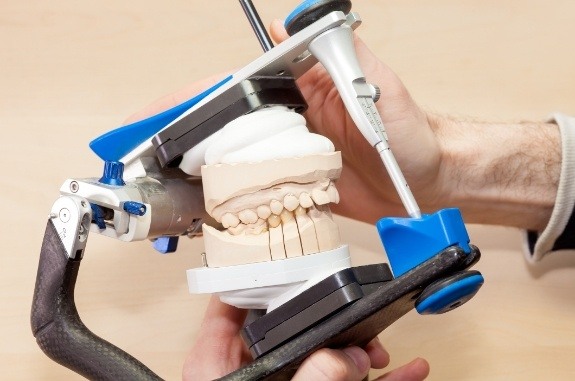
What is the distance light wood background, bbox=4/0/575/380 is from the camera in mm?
989

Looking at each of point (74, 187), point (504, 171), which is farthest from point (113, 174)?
point (504, 171)

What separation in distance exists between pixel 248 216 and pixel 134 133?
16cm

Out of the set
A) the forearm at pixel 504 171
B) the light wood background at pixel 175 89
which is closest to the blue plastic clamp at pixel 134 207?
the light wood background at pixel 175 89

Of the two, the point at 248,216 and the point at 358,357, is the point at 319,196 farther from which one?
the point at 358,357

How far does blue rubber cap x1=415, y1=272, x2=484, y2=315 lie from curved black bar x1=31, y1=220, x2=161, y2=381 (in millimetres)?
254

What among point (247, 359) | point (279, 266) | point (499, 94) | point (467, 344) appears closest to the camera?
point (279, 266)

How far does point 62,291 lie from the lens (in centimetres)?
67

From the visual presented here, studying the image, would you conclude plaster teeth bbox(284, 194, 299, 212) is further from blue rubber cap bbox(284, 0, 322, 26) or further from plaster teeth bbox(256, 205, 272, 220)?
blue rubber cap bbox(284, 0, 322, 26)

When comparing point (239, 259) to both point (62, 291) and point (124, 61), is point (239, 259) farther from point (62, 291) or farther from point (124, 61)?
point (124, 61)

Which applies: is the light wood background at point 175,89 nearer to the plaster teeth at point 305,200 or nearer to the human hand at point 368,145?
the human hand at point 368,145

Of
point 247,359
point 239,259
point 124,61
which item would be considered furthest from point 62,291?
point 124,61

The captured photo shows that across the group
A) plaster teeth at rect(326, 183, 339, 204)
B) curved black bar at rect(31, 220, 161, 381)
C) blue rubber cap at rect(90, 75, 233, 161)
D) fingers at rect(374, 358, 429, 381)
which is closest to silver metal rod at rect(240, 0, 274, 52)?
blue rubber cap at rect(90, 75, 233, 161)

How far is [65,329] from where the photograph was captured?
0.66 m

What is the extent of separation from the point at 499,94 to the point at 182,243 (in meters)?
0.54
